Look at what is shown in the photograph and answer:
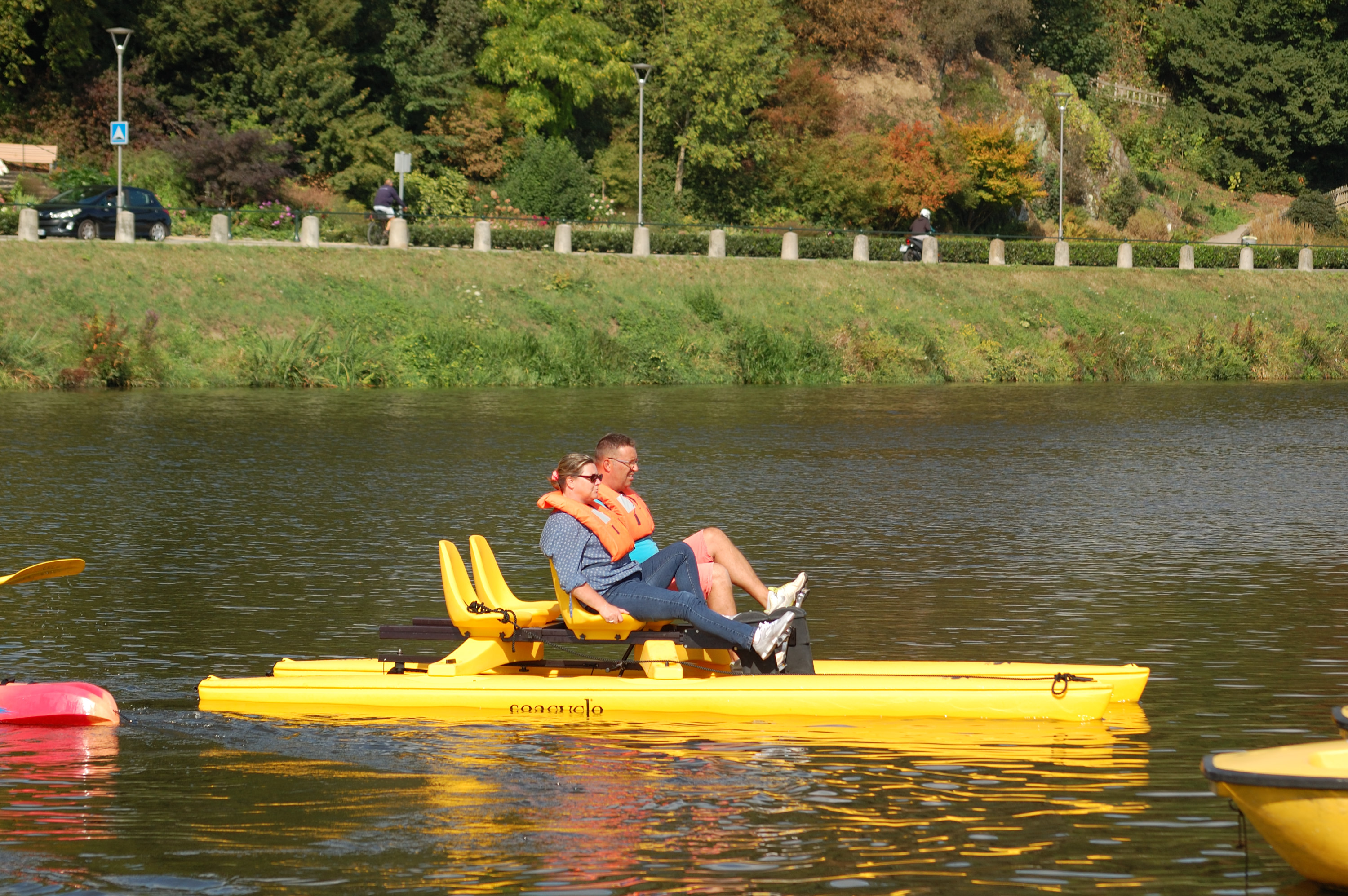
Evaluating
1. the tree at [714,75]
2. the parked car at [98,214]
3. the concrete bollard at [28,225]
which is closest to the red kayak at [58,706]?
the concrete bollard at [28,225]

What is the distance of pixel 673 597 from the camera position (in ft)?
35.6

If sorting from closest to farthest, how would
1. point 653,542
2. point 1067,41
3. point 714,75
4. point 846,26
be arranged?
point 653,542 < point 714,75 < point 846,26 < point 1067,41

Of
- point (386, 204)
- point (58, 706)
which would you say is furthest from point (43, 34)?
point (58, 706)

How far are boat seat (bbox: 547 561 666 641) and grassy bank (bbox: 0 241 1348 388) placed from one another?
29.1m

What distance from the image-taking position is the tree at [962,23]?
72.3 meters

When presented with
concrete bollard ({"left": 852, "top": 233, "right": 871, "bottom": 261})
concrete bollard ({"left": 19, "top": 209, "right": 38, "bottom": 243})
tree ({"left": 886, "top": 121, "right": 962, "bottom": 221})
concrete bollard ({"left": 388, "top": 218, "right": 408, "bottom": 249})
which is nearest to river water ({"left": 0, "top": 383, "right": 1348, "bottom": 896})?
concrete bollard ({"left": 19, "top": 209, "right": 38, "bottom": 243})

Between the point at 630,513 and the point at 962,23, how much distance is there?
64.2 metres

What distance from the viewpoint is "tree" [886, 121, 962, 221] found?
6256 cm

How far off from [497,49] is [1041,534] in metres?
46.1

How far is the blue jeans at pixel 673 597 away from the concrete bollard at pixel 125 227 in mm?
35353

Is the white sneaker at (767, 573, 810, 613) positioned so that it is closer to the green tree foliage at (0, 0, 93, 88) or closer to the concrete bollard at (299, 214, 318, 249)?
the concrete bollard at (299, 214, 318, 249)

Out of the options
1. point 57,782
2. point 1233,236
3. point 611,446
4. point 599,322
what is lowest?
point 57,782

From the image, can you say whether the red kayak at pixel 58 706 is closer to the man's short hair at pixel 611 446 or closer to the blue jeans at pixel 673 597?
the blue jeans at pixel 673 597

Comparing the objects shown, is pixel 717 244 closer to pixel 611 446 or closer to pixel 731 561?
pixel 611 446
